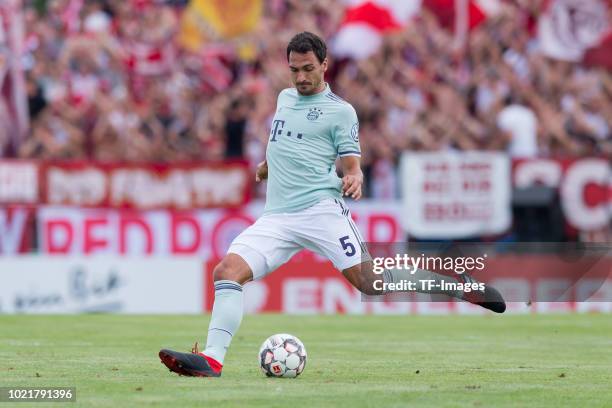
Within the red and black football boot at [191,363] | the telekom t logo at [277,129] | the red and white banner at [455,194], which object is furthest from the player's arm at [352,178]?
the red and white banner at [455,194]

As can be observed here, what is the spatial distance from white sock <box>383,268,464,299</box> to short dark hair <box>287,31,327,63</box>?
181 cm

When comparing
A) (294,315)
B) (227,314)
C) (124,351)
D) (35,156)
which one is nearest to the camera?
(227,314)

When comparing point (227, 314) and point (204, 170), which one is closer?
point (227, 314)

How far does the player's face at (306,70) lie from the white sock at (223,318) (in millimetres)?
1655

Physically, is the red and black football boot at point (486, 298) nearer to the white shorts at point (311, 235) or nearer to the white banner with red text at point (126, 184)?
the white shorts at point (311, 235)

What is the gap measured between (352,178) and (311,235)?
721mm

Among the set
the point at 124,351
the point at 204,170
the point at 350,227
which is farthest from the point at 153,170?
the point at 350,227

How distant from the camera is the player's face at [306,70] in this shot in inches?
439

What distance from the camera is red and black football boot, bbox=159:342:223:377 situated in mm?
10523

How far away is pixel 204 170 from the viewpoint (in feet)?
72.6

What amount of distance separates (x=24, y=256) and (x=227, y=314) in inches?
458

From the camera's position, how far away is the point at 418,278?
11.5 m

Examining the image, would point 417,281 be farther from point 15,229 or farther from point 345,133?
point 15,229

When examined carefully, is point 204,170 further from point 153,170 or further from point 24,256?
point 24,256
